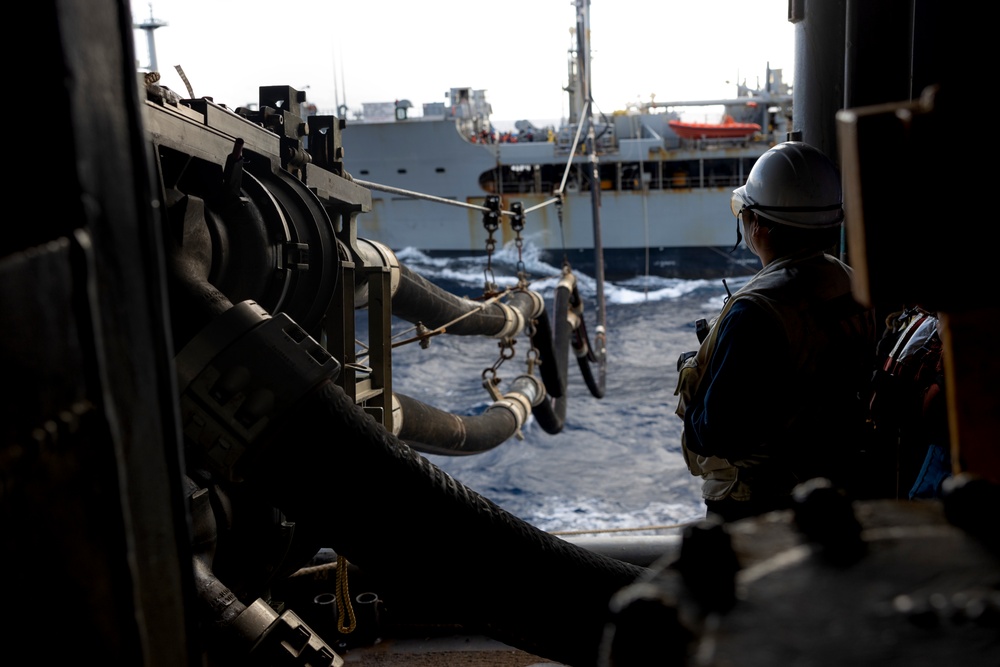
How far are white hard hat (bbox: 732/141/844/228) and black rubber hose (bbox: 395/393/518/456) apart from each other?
2298 millimetres

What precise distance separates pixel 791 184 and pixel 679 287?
3071cm

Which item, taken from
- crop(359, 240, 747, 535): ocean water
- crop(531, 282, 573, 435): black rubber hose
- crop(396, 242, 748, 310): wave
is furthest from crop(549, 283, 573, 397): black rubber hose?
crop(396, 242, 748, 310): wave

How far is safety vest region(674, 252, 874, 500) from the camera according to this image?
231 cm

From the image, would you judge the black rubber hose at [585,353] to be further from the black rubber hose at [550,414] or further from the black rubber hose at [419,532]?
the black rubber hose at [419,532]

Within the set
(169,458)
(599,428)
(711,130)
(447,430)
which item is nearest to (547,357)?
(447,430)

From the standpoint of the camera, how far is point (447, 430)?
5102mm

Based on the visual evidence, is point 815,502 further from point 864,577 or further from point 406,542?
point 406,542

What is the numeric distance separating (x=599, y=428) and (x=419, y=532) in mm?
17198

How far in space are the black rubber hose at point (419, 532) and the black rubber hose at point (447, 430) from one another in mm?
2350

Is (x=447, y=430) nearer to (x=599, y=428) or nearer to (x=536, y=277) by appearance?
(x=599, y=428)

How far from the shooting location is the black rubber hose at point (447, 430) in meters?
4.48

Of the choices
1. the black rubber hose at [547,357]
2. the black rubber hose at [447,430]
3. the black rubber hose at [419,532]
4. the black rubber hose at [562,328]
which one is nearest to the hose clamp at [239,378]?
the black rubber hose at [419,532]

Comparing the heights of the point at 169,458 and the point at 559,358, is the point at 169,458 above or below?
above

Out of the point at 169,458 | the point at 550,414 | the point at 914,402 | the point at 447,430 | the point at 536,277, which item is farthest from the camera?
the point at 536,277
